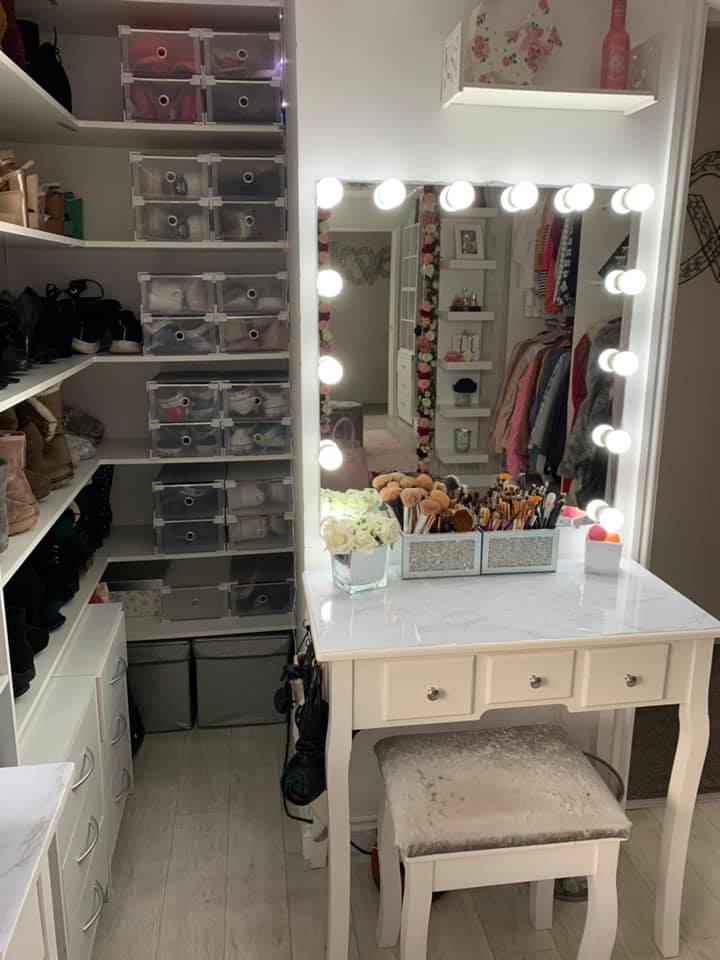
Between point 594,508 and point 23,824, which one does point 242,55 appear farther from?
point 23,824

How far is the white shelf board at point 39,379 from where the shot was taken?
1716 millimetres

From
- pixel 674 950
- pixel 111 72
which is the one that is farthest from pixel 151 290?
pixel 674 950

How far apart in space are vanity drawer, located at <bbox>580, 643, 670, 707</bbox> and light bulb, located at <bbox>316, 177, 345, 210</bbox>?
1180mm

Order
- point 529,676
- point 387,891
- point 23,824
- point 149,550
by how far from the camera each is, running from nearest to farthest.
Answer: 1. point 23,824
2. point 529,676
3. point 387,891
4. point 149,550

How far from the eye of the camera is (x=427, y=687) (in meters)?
1.73

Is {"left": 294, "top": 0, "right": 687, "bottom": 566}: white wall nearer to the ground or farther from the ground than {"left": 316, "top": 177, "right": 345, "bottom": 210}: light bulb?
farther from the ground

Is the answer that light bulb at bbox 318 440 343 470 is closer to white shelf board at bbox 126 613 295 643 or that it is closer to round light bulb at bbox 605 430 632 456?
round light bulb at bbox 605 430 632 456

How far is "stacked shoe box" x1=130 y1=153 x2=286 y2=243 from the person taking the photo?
8.18ft

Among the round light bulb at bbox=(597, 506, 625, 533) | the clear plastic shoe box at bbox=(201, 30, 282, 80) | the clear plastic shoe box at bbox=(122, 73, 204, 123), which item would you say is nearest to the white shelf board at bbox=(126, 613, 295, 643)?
the round light bulb at bbox=(597, 506, 625, 533)

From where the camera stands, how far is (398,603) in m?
1.88

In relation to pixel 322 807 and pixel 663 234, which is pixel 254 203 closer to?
pixel 663 234

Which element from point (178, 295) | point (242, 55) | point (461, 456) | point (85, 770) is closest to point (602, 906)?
point (461, 456)

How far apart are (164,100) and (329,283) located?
0.97 metres

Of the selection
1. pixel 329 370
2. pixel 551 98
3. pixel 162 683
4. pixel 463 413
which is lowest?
pixel 162 683
